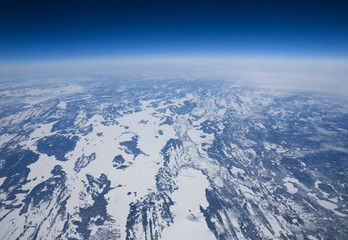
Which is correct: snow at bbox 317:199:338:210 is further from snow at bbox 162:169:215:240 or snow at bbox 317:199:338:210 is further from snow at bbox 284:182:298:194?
snow at bbox 162:169:215:240

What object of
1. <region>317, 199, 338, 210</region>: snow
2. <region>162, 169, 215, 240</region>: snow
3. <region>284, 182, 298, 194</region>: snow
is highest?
<region>317, 199, 338, 210</region>: snow

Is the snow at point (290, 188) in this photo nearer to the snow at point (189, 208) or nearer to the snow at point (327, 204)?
the snow at point (327, 204)

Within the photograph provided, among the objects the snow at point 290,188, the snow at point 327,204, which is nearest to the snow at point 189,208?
the snow at point 290,188

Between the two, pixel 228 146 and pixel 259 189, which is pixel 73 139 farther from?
pixel 259 189

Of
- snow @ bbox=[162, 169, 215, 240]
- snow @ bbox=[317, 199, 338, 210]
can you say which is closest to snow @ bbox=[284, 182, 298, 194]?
snow @ bbox=[317, 199, 338, 210]

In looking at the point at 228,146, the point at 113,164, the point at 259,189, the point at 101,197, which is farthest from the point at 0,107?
the point at 259,189

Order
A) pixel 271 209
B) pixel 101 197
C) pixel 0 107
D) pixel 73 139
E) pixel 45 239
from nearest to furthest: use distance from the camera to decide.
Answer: pixel 45 239
pixel 271 209
pixel 101 197
pixel 73 139
pixel 0 107

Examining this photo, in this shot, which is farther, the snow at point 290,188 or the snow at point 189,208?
the snow at point 290,188

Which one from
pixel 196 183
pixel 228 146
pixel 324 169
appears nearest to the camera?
pixel 196 183

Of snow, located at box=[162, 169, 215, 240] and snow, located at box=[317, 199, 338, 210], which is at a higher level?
snow, located at box=[317, 199, 338, 210]
